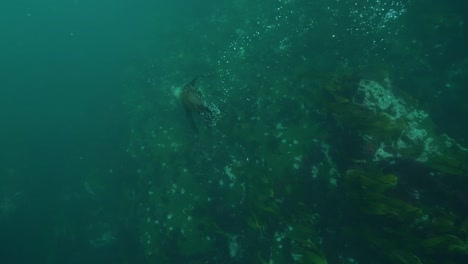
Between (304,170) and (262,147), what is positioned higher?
(304,170)

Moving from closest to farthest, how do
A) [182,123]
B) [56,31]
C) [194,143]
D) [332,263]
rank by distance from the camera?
[332,263]
[194,143]
[182,123]
[56,31]

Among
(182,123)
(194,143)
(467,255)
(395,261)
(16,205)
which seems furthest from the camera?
(16,205)

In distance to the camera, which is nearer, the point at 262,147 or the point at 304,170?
the point at 304,170

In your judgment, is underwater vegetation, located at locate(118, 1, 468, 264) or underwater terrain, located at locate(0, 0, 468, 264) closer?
underwater vegetation, located at locate(118, 1, 468, 264)

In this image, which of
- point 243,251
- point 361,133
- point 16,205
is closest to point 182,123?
point 243,251

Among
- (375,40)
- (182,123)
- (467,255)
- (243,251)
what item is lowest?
(243,251)

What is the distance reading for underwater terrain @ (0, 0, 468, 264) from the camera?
6402 mm

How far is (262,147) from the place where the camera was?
8.34 meters

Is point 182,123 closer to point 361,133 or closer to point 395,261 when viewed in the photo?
point 361,133

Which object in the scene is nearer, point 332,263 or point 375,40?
point 332,263

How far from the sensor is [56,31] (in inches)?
750

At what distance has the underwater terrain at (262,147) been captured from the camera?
6.40m

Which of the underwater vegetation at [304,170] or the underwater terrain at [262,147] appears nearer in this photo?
the underwater vegetation at [304,170]

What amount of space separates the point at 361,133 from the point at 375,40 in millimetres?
3449
